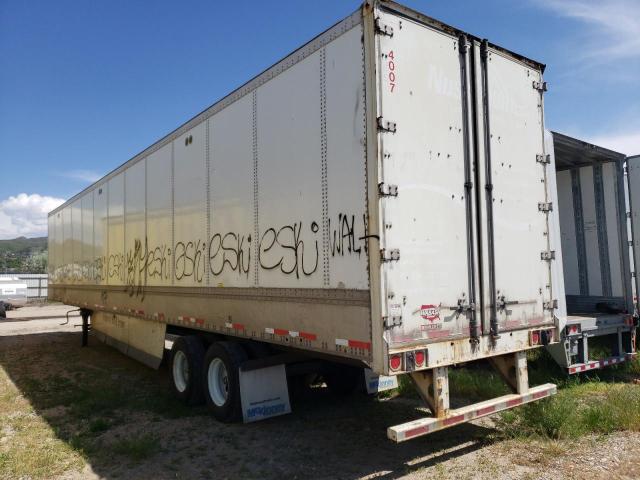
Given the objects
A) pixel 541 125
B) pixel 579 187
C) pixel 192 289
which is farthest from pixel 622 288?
pixel 192 289

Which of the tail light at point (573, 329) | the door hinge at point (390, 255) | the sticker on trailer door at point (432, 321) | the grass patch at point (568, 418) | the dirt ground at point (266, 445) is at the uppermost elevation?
the door hinge at point (390, 255)

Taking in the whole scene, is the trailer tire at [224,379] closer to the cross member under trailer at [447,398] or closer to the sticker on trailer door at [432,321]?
the cross member under trailer at [447,398]

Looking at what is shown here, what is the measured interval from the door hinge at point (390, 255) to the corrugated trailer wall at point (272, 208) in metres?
0.19

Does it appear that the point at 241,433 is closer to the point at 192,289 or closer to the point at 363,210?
the point at 192,289

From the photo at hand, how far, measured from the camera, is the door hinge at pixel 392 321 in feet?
13.3

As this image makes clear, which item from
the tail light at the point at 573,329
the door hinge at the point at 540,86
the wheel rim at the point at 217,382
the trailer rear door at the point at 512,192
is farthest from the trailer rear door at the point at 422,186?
the wheel rim at the point at 217,382

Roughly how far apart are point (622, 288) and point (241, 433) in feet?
20.0

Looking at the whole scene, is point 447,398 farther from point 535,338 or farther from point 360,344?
point 535,338

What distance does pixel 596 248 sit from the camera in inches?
325

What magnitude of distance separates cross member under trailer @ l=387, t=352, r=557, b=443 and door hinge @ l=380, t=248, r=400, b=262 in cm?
109

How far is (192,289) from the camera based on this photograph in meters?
7.19

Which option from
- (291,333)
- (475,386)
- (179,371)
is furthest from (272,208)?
(475,386)

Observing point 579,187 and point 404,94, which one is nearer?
point 404,94

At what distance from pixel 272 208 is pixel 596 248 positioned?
572cm
